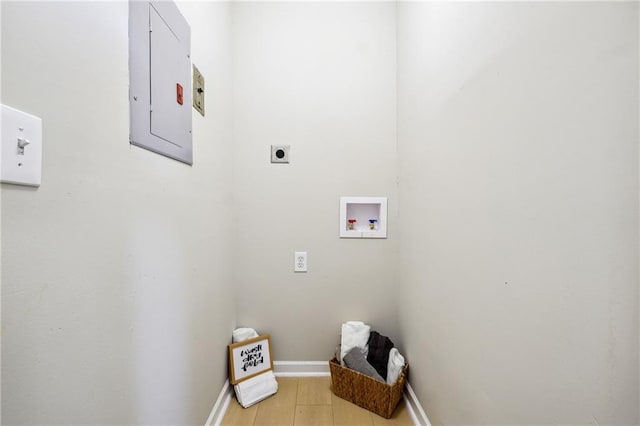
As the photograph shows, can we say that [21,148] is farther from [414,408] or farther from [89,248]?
[414,408]

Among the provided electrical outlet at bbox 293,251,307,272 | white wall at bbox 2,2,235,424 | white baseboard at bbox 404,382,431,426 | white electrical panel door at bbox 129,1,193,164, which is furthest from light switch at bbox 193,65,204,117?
white baseboard at bbox 404,382,431,426

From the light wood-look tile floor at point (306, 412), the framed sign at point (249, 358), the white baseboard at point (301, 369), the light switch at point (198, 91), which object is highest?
the light switch at point (198, 91)

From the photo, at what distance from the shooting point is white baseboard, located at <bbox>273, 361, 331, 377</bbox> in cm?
152

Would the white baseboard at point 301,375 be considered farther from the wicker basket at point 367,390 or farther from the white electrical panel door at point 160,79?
the white electrical panel door at point 160,79

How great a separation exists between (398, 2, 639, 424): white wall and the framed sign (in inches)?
Answer: 34.4

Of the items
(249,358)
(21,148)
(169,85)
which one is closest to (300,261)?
(249,358)

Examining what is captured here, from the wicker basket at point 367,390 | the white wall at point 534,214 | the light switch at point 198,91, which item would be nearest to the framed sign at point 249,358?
the wicker basket at point 367,390

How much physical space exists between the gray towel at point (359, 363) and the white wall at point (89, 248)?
75cm

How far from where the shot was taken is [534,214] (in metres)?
0.58

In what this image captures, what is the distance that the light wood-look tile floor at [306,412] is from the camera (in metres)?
1.20

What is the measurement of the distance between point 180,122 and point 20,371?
2.46 feet

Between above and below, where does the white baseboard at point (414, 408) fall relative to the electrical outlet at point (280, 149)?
below

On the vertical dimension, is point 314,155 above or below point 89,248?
above

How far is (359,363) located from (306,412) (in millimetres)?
344
